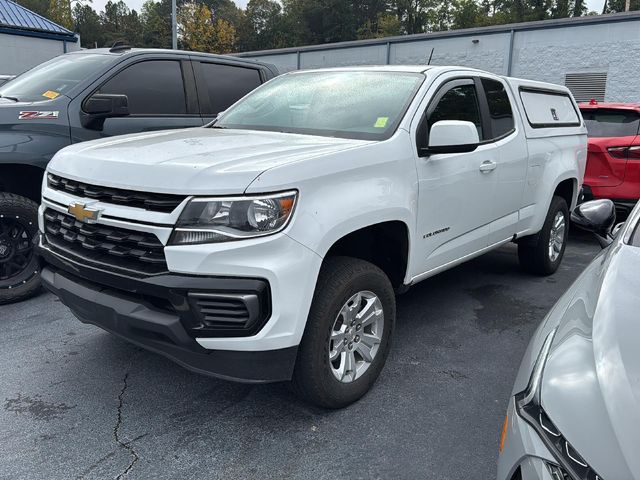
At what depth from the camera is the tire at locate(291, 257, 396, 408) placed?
262cm

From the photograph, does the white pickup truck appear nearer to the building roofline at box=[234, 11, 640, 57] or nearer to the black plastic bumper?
the black plastic bumper

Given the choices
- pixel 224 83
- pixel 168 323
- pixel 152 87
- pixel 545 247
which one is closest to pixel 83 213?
pixel 168 323

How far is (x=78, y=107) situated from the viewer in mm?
4531

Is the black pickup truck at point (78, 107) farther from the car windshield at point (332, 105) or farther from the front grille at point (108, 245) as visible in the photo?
the front grille at point (108, 245)

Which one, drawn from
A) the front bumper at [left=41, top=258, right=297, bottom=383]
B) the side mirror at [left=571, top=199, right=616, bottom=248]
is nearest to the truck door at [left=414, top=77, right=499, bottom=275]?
the side mirror at [left=571, top=199, right=616, bottom=248]

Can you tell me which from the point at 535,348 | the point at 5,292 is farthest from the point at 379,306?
the point at 5,292

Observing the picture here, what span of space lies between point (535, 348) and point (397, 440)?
112 centimetres

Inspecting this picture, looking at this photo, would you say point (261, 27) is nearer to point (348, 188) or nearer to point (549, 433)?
point (348, 188)

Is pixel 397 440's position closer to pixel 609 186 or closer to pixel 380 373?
pixel 380 373

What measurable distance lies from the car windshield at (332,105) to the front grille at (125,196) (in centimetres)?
125

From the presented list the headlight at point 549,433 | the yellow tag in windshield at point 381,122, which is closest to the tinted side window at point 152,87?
the yellow tag in windshield at point 381,122

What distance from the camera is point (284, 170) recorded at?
97.1 inches

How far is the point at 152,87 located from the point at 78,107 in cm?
76

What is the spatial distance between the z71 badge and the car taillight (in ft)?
19.9
